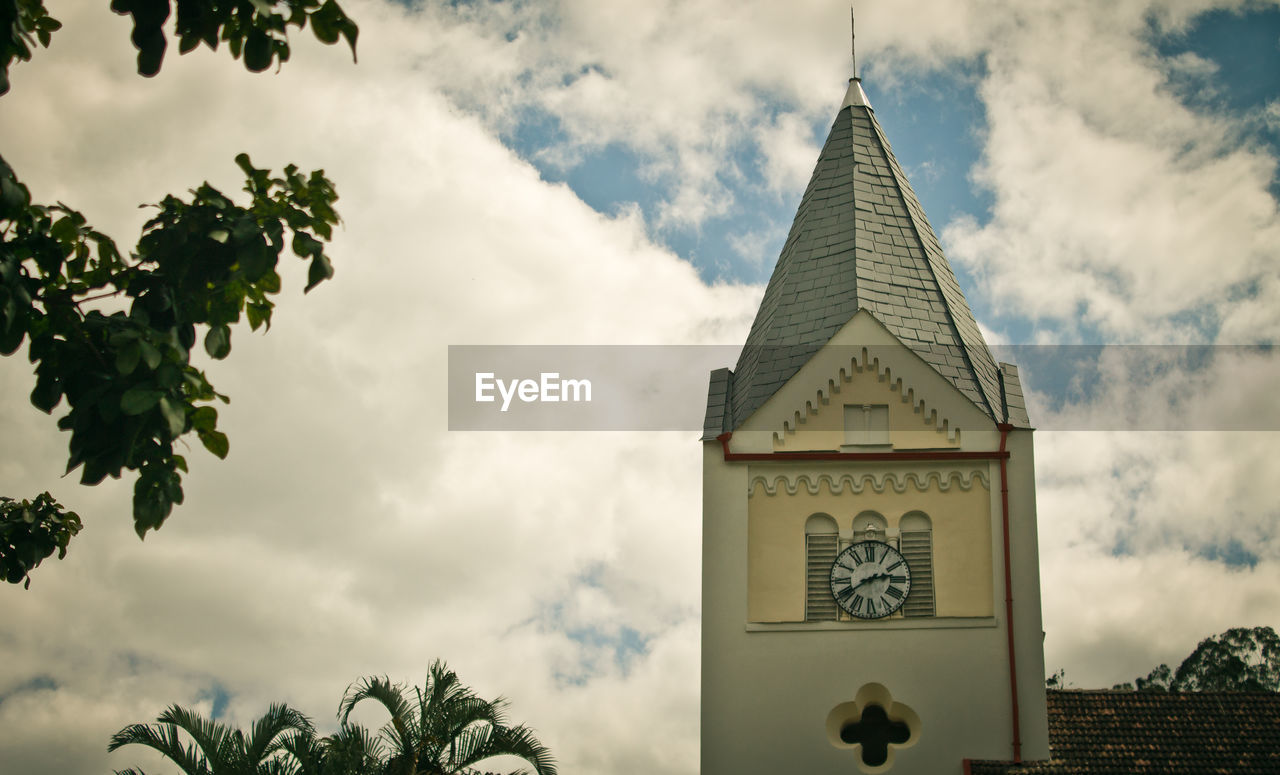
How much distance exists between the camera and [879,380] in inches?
946

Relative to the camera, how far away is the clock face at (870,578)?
2284 centimetres

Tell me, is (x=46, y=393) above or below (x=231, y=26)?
below

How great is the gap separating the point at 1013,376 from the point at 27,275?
66.5 ft

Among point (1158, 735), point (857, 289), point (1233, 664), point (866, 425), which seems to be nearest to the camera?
point (1158, 735)

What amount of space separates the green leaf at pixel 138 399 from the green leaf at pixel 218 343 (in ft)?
1.53

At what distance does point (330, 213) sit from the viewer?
7.39m

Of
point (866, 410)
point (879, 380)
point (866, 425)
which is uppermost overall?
point (879, 380)

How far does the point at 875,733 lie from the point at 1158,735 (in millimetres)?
4290

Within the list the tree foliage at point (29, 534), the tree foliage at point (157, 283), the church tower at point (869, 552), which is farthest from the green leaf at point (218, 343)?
the church tower at point (869, 552)

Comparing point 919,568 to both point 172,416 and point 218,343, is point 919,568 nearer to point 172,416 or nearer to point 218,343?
point 218,343

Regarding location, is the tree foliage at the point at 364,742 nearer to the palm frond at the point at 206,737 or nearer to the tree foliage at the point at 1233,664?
the palm frond at the point at 206,737

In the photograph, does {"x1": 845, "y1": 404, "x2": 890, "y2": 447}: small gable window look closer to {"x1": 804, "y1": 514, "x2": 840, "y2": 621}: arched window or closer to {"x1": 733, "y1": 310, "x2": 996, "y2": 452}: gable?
{"x1": 733, "y1": 310, "x2": 996, "y2": 452}: gable

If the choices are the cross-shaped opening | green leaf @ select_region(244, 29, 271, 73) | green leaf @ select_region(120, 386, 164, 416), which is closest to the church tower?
the cross-shaped opening

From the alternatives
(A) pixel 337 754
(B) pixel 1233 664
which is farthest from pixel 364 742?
(B) pixel 1233 664
